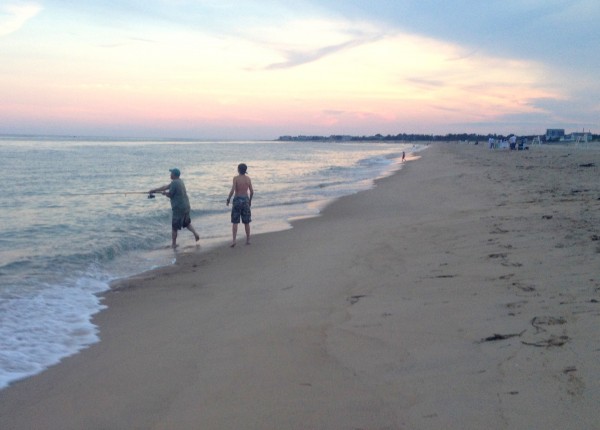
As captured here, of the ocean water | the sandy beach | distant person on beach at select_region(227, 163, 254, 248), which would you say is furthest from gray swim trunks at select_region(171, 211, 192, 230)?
the sandy beach

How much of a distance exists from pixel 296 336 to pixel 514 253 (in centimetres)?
351

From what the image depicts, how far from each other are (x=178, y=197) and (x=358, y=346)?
322 inches

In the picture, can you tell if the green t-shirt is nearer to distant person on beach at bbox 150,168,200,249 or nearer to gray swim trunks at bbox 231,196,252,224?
distant person on beach at bbox 150,168,200,249

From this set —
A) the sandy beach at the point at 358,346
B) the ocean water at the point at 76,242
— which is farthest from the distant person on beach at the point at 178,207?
the sandy beach at the point at 358,346

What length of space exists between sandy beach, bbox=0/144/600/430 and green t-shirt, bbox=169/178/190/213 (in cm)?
353

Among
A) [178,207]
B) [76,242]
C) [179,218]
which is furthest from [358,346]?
[76,242]

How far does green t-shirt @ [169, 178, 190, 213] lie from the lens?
1143 cm

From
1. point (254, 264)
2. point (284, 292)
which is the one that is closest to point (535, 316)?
point (284, 292)

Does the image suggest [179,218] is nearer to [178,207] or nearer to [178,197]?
[178,207]

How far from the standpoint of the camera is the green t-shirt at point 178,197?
1143cm

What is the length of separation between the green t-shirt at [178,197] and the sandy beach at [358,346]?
3.53m

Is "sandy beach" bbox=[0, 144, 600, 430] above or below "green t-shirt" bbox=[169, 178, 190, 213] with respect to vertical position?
below

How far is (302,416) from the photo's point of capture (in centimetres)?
320

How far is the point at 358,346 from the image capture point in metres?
4.24
